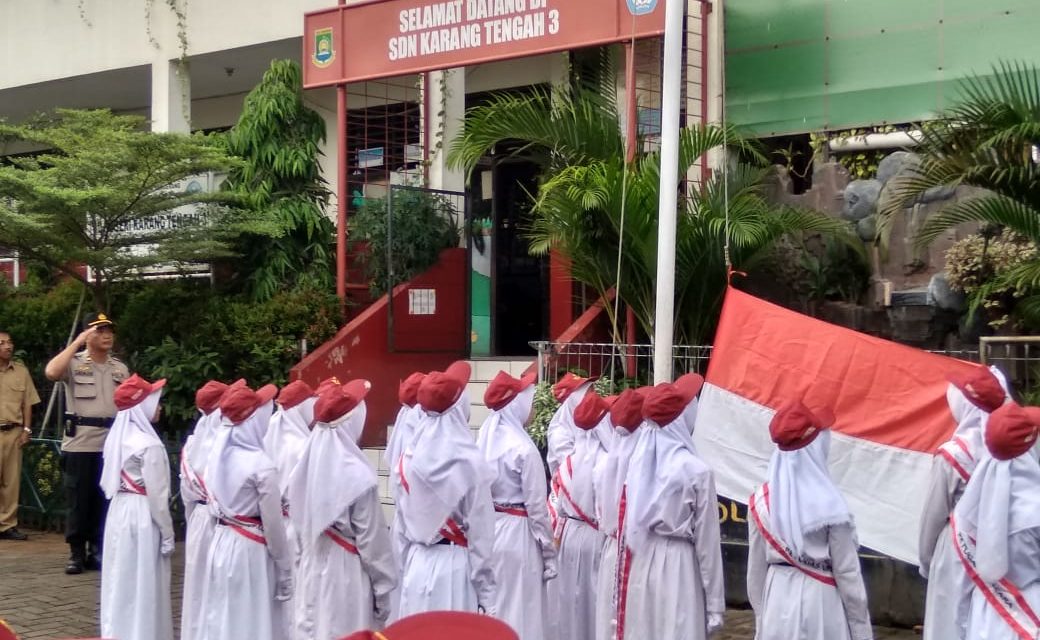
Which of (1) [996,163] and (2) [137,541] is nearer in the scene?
(2) [137,541]

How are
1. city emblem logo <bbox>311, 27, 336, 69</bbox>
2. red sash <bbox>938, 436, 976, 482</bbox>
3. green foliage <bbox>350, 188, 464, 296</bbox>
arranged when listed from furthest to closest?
city emblem logo <bbox>311, 27, 336, 69</bbox> < green foliage <bbox>350, 188, 464, 296</bbox> < red sash <bbox>938, 436, 976, 482</bbox>

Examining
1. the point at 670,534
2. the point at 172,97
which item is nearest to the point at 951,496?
the point at 670,534

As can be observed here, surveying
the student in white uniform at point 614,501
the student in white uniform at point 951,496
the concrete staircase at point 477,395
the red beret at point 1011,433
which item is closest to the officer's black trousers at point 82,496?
the concrete staircase at point 477,395

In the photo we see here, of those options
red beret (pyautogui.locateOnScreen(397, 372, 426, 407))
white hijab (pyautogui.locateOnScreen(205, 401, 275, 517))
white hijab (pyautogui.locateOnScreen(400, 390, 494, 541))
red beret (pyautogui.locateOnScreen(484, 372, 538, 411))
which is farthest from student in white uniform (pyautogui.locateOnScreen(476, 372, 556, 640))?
white hijab (pyautogui.locateOnScreen(205, 401, 275, 517))

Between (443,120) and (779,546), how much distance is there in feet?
32.6

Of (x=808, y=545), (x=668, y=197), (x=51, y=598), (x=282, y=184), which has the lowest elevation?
(x=51, y=598)

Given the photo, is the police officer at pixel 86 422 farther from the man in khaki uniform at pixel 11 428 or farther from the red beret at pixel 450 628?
the red beret at pixel 450 628

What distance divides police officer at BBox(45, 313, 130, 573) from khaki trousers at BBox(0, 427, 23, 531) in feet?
6.48

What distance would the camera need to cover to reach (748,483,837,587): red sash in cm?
578

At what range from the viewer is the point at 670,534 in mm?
6512

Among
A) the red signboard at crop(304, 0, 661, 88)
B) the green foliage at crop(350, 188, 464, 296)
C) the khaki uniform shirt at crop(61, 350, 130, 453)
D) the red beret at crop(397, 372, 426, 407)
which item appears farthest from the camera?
the green foliage at crop(350, 188, 464, 296)

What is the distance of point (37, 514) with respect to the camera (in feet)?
43.5

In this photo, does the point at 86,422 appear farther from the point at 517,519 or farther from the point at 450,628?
the point at 450,628

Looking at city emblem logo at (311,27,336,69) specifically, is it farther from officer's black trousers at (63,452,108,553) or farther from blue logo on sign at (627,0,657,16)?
officer's black trousers at (63,452,108,553)
